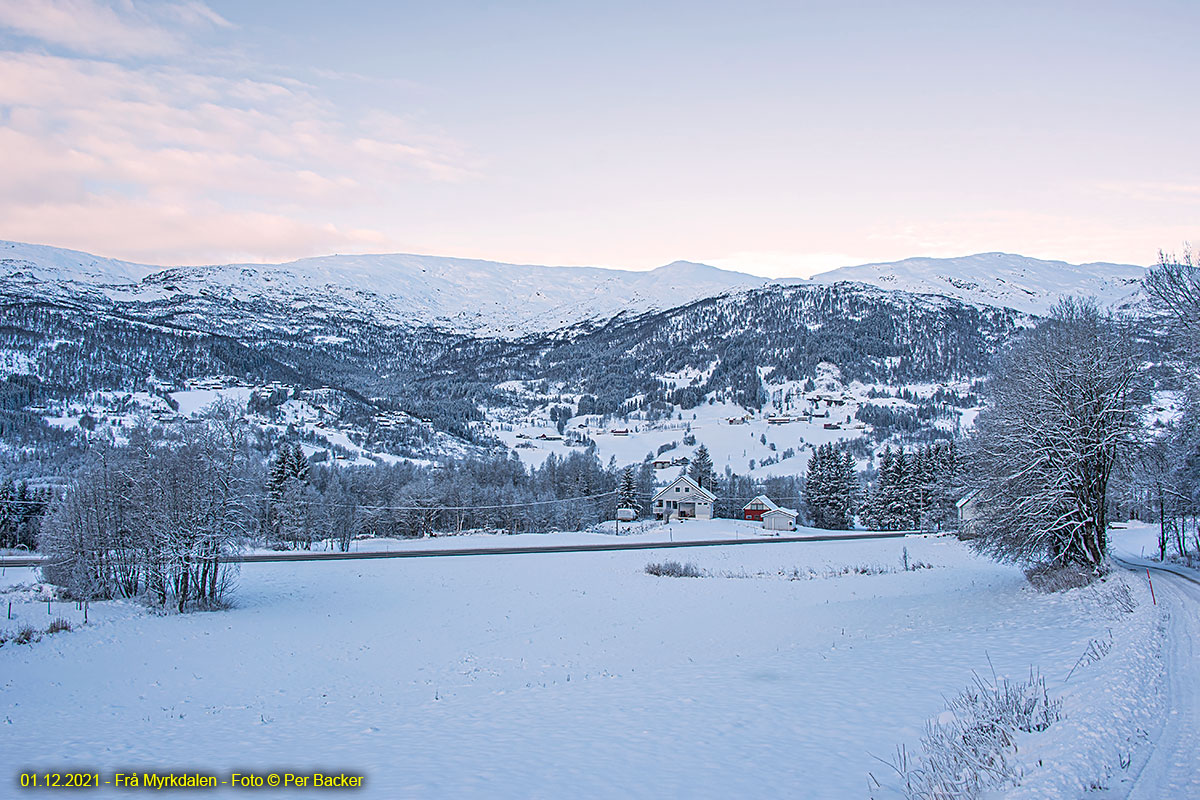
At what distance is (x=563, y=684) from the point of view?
1712 cm

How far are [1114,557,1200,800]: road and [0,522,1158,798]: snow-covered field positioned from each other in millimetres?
371

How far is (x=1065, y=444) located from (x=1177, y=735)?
63.3ft

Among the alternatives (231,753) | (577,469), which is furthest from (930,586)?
(577,469)

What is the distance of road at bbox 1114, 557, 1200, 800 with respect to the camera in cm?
709

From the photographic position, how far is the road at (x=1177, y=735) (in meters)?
7.09

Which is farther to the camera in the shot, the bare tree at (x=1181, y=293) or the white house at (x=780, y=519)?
the white house at (x=780, y=519)

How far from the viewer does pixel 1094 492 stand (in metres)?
25.4

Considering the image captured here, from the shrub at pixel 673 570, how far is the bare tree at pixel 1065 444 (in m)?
18.9

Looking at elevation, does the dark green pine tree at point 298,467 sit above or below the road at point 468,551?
above

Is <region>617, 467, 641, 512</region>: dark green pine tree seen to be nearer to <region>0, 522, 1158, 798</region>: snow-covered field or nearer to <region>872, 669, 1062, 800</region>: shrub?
<region>0, 522, 1158, 798</region>: snow-covered field

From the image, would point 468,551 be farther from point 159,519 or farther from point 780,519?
point 780,519

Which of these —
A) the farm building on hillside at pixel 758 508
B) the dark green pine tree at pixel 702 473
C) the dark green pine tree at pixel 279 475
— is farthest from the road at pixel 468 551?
the dark green pine tree at pixel 702 473

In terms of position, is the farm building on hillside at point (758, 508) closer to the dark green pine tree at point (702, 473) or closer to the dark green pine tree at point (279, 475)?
the dark green pine tree at point (702, 473)

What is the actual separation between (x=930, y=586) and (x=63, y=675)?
111 ft
